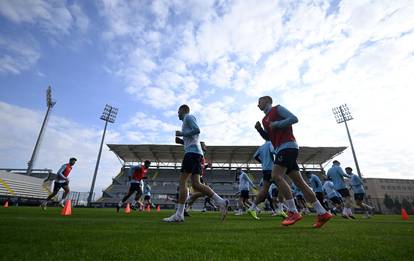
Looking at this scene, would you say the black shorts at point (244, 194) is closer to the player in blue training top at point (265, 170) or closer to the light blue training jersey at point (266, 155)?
the player in blue training top at point (265, 170)

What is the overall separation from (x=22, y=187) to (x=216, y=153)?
1147 inches

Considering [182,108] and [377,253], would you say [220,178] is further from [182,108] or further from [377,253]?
[377,253]

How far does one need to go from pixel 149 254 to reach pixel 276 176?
9.46 feet

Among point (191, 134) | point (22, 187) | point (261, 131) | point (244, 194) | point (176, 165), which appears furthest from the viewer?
point (176, 165)

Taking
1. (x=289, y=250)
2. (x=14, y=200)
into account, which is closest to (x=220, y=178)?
(x=14, y=200)

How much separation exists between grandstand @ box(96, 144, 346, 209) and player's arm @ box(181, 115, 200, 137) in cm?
3466

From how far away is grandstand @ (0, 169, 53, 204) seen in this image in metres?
27.9

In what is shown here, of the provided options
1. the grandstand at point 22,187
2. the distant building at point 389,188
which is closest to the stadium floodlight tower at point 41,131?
the grandstand at point 22,187

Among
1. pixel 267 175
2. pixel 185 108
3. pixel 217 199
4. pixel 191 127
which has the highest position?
pixel 185 108

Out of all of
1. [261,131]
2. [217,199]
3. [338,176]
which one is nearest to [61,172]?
[217,199]

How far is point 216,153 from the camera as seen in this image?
137 ft

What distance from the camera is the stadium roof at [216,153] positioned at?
40.3 meters

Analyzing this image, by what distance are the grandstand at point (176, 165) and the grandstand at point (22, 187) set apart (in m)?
8.60

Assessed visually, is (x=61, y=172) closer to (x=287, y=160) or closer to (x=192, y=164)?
(x=192, y=164)
